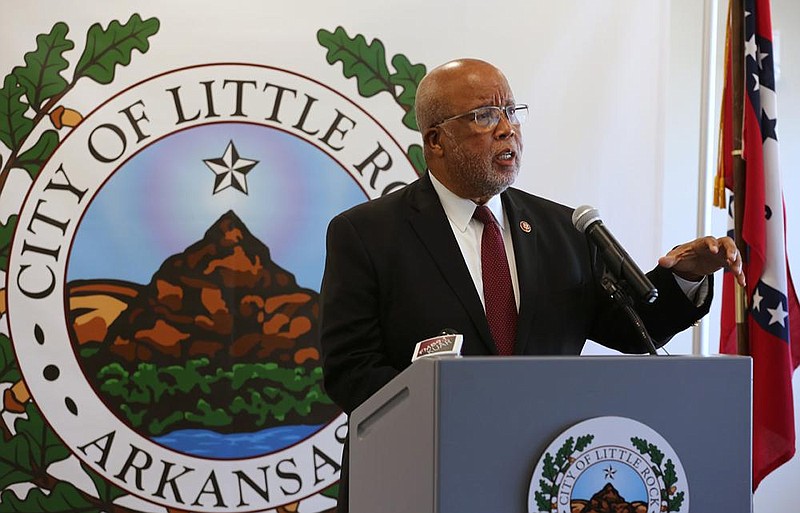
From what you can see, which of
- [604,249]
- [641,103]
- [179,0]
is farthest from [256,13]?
[604,249]

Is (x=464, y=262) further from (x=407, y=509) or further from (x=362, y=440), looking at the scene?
(x=407, y=509)

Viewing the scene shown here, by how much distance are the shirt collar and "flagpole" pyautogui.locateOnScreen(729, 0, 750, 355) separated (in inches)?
61.7

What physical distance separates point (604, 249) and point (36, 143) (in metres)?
2.27

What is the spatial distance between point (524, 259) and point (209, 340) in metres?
1.58

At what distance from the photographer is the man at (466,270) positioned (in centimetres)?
194

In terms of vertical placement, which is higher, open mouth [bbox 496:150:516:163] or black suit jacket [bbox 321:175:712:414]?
open mouth [bbox 496:150:516:163]

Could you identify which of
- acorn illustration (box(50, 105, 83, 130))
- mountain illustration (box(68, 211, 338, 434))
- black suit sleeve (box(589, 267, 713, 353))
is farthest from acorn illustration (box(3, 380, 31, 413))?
black suit sleeve (box(589, 267, 713, 353))

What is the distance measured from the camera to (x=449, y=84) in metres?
2.12

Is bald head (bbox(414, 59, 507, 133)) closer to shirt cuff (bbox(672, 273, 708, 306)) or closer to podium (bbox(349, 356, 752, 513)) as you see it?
shirt cuff (bbox(672, 273, 708, 306))

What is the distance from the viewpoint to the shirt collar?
211 cm

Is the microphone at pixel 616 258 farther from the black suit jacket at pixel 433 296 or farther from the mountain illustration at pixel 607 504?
the mountain illustration at pixel 607 504

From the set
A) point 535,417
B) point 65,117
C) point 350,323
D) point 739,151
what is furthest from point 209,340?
point 535,417

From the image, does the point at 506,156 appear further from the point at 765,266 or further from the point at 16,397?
the point at 16,397

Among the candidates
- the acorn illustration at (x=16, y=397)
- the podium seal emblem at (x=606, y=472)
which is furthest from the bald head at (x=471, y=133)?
the acorn illustration at (x=16, y=397)
